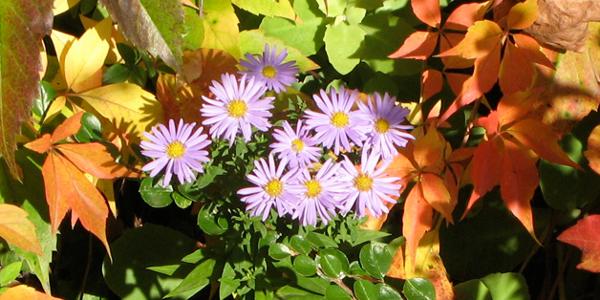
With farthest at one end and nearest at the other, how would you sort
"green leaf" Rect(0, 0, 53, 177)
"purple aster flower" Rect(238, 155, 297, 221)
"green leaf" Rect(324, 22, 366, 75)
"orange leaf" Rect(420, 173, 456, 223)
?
"green leaf" Rect(324, 22, 366, 75) < "orange leaf" Rect(420, 173, 456, 223) < "purple aster flower" Rect(238, 155, 297, 221) < "green leaf" Rect(0, 0, 53, 177)

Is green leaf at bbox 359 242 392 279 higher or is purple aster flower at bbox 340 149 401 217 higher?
purple aster flower at bbox 340 149 401 217

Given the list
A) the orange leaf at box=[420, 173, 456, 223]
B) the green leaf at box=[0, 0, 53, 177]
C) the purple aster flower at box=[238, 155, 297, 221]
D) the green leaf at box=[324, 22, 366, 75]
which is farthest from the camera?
the green leaf at box=[324, 22, 366, 75]

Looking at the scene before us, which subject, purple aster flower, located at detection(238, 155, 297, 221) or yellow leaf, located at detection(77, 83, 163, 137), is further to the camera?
yellow leaf, located at detection(77, 83, 163, 137)

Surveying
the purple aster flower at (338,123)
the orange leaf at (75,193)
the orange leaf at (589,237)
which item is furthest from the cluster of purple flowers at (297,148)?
the orange leaf at (589,237)

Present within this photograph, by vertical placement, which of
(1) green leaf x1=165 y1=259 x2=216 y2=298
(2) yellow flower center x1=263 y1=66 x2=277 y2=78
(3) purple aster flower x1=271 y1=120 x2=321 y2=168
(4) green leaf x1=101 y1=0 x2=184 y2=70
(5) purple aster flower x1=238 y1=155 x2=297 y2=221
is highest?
(2) yellow flower center x1=263 y1=66 x2=277 y2=78

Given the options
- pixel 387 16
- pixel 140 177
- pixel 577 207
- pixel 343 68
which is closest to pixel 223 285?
pixel 140 177

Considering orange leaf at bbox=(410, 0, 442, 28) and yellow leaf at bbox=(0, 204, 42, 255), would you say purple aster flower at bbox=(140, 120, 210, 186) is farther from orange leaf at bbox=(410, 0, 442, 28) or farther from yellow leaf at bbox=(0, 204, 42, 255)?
orange leaf at bbox=(410, 0, 442, 28)

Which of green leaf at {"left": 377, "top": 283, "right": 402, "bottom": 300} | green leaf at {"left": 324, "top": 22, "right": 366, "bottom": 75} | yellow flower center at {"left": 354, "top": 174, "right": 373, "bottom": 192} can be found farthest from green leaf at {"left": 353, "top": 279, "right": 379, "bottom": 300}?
green leaf at {"left": 324, "top": 22, "right": 366, "bottom": 75}

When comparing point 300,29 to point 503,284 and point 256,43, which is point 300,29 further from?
point 503,284
